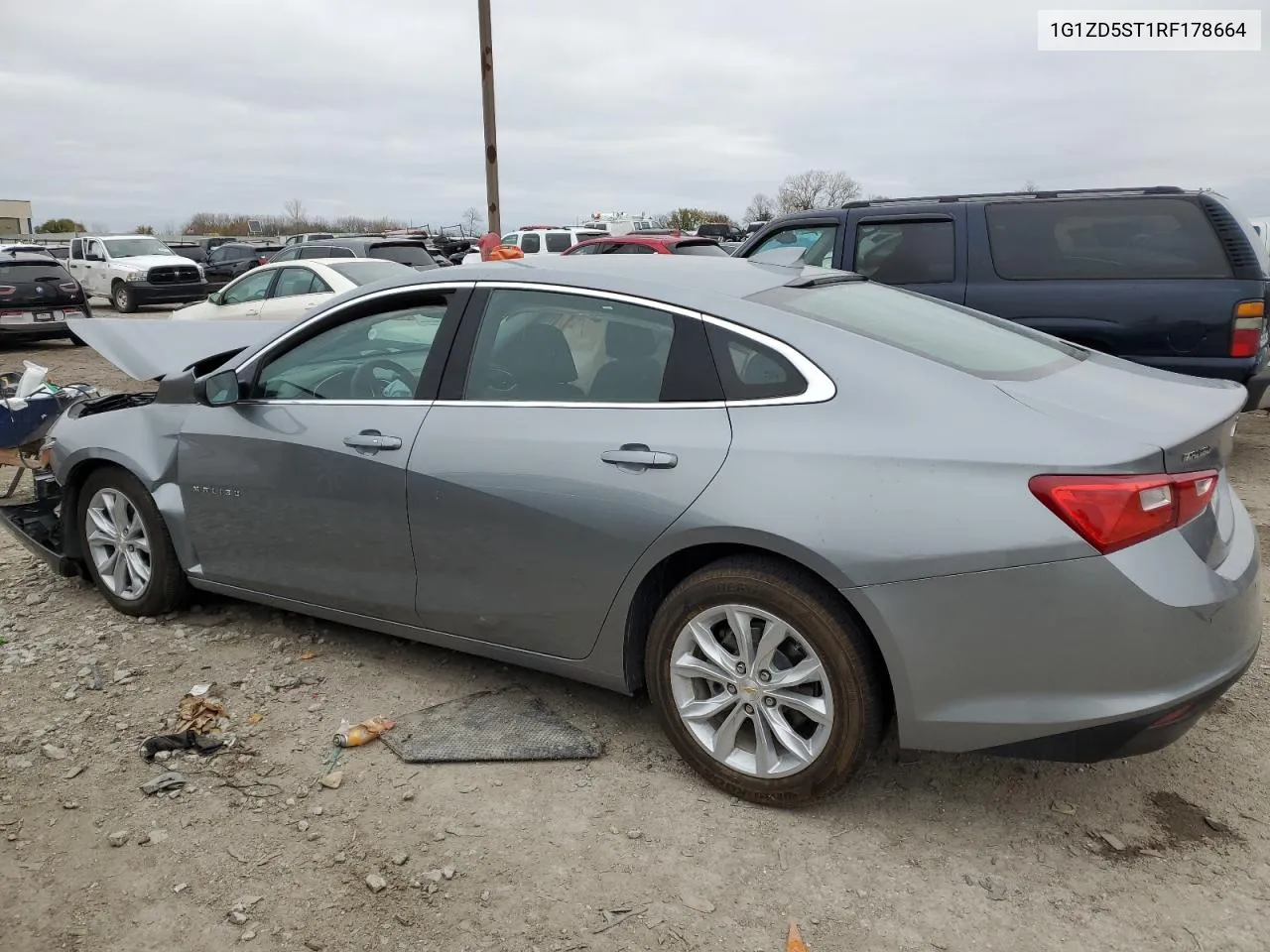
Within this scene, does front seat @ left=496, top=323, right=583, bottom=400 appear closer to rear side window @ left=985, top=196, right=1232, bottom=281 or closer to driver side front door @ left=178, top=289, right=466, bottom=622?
driver side front door @ left=178, top=289, right=466, bottom=622

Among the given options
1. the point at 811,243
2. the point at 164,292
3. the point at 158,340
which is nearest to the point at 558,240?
the point at 164,292

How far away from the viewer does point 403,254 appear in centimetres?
1628

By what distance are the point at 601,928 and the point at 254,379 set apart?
2.53 meters

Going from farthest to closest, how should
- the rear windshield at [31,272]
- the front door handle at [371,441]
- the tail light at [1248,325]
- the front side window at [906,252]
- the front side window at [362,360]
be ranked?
1. the rear windshield at [31,272]
2. the front side window at [906,252]
3. the tail light at [1248,325]
4. the front side window at [362,360]
5. the front door handle at [371,441]

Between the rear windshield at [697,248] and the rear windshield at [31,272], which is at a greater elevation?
the rear windshield at [697,248]

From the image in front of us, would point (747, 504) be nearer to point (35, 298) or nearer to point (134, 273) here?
point (35, 298)

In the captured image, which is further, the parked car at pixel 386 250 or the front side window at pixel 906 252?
the parked car at pixel 386 250

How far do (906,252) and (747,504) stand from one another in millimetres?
4999

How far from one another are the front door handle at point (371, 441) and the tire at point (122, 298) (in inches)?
817

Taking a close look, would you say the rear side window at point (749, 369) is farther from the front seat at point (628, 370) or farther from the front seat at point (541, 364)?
the front seat at point (541, 364)

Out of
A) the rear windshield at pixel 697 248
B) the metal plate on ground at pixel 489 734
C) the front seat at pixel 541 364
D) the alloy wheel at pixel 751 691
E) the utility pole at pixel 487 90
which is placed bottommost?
the metal plate on ground at pixel 489 734

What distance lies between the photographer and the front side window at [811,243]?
7.51 metres

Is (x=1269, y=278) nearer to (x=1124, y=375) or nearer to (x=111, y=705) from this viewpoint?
(x=1124, y=375)

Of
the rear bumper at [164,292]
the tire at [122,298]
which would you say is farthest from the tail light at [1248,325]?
the tire at [122,298]
